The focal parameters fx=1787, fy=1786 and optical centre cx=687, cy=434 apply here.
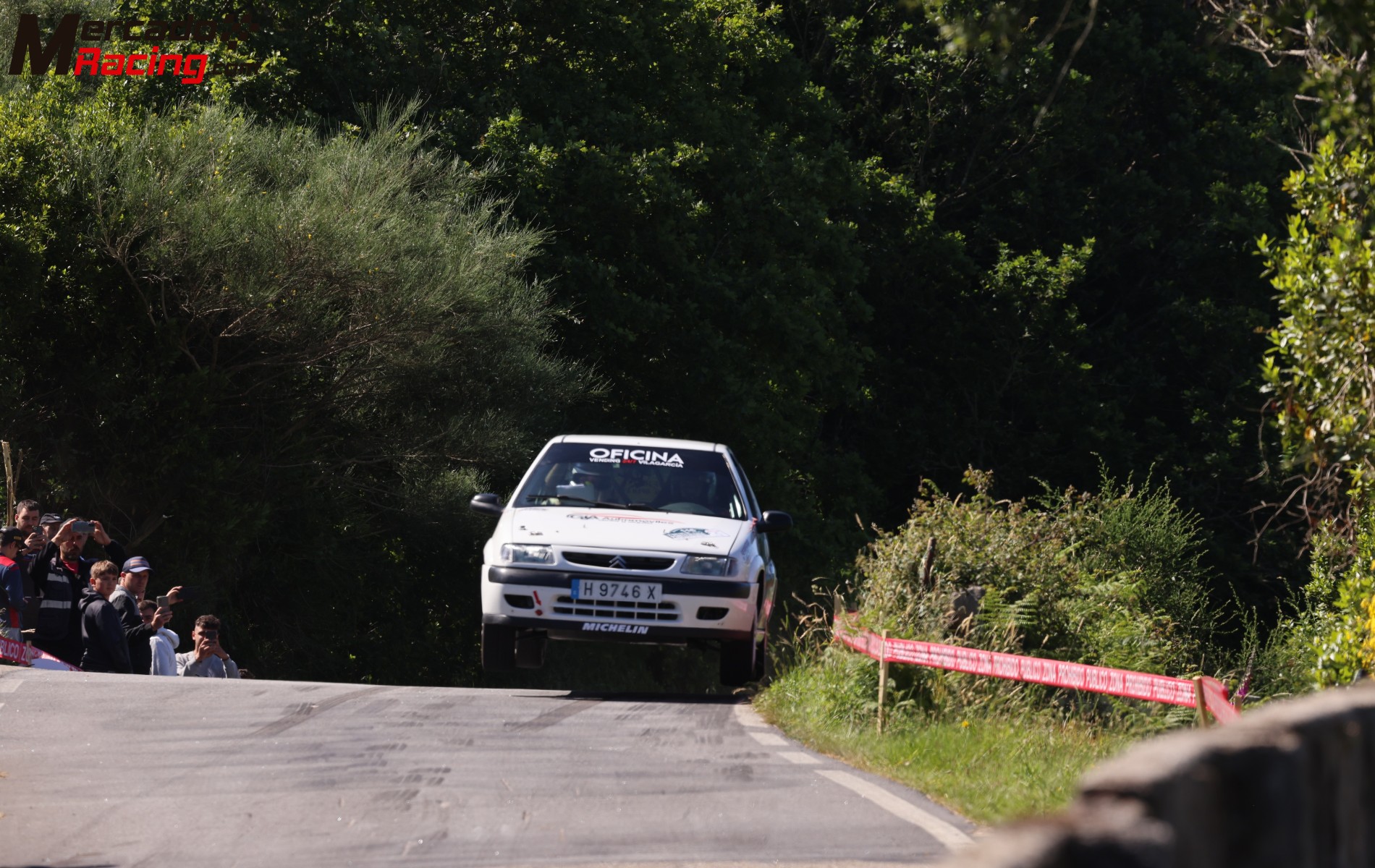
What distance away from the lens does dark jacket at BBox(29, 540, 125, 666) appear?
14.2 metres

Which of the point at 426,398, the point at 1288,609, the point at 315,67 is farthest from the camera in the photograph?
the point at 1288,609

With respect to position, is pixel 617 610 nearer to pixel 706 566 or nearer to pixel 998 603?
pixel 706 566

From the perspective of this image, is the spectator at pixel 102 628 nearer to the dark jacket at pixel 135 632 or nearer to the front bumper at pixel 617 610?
the dark jacket at pixel 135 632

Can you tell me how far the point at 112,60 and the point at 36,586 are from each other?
15.4m

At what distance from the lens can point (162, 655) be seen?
1495 cm

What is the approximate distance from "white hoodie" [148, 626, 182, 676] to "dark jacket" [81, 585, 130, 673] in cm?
45

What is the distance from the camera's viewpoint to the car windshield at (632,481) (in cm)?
1310

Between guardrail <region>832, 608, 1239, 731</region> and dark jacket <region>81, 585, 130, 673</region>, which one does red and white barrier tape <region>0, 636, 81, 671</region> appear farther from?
guardrail <region>832, 608, 1239, 731</region>

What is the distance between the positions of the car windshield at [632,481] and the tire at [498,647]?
3.38ft

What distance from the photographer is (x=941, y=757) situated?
901 cm

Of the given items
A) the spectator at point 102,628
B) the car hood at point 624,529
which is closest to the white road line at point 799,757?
the car hood at point 624,529

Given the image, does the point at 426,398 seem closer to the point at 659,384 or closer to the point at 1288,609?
the point at 659,384

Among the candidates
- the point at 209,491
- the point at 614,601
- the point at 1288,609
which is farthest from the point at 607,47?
the point at 614,601

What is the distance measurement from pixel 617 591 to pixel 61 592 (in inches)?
201
